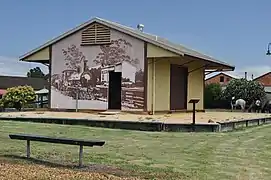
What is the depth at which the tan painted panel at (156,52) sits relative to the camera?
22.0 metres

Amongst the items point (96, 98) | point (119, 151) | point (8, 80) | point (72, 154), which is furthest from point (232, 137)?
point (8, 80)

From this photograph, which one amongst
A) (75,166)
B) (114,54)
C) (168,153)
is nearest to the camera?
(75,166)

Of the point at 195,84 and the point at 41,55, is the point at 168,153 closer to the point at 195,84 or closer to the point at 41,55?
the point at 41,55

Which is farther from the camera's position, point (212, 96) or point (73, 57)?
point (212, 96)

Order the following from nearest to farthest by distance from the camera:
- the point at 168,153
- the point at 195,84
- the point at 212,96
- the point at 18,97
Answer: the point at 168,153 → the point at 195,84 → the point at 18,97 → the point at 212,96

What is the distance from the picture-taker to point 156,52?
878 inches

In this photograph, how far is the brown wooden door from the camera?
25.2 metres

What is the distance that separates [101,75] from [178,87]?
4.43 metres

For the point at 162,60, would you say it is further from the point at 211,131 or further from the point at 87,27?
the point at 211,131

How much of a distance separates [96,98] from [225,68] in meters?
9.62

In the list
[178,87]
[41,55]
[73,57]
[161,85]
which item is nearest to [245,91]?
[178,87]

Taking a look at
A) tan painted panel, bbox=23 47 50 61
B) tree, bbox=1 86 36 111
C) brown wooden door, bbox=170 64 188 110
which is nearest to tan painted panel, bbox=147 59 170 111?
brown wooden door, bbox=170 64 188 110

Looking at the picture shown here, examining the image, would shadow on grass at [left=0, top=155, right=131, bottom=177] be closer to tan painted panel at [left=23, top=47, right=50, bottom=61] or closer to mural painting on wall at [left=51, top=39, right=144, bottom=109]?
mural painting on wall at [left=51, top=39, right=144, bottom=109]

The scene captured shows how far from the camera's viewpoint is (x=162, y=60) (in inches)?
939
